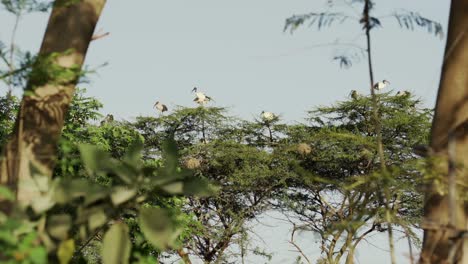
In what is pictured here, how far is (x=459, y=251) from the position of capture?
14.0 ft

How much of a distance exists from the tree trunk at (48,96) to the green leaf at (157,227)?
54 cm

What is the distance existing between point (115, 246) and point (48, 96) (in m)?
1.02

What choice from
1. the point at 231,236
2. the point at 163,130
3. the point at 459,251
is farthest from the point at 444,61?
the point at 163,130

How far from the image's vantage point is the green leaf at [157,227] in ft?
11.3

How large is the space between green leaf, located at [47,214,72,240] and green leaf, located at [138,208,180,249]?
31 cm

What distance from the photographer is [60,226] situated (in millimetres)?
3504

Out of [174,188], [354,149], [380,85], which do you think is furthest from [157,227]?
[380,85]

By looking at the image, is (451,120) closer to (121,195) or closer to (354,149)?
(121,195)

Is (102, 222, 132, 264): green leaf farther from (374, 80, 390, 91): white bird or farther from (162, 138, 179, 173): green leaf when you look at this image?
(374, 80, 390, 91): white bird

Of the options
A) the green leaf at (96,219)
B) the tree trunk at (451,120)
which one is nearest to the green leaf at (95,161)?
the green leaf at (96,219)

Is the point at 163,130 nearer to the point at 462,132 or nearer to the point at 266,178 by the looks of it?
the point at 266,178

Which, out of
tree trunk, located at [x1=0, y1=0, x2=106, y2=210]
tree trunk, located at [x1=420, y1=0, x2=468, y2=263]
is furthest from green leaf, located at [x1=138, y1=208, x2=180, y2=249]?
tree trunk, located at [x1=420, y1=0, x2=468, y2=263]

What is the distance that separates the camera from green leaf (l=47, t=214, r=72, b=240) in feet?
11.5

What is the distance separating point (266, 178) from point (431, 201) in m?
27.2
